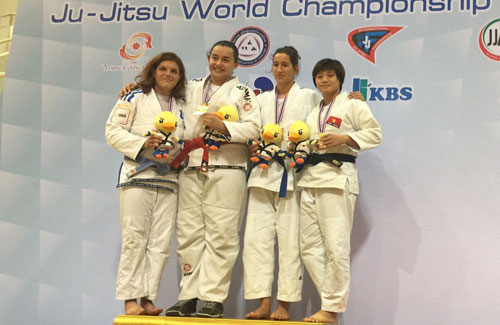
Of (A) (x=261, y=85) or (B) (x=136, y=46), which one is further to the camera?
(B) (x=136, y=46)

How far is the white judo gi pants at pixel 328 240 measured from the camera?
10.6ft

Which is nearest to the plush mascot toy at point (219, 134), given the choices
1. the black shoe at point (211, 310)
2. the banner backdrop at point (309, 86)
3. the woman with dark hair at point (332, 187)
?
the woman with dark hair at point (332, 187)

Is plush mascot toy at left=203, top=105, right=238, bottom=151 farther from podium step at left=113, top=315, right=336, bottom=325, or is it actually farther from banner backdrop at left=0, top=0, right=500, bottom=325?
podium step at left=113, top=315, right=336, bottom=325

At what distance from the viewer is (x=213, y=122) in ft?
11.0

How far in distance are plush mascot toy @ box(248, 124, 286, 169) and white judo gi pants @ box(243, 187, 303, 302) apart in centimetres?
21

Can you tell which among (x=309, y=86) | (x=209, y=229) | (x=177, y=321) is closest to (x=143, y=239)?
(x=209, y=229)

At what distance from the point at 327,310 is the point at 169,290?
1.35 meters

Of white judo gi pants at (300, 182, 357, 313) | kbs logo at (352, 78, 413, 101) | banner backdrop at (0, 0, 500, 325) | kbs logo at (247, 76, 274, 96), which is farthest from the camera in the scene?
kbs logo at (247, 76, 274, 96)

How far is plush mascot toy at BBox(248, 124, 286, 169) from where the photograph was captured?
11.1 ft

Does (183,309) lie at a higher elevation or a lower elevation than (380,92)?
lower

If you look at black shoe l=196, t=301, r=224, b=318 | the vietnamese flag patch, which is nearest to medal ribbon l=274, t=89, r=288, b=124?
the vietnamese flag patch

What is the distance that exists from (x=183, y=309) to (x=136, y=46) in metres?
2.10

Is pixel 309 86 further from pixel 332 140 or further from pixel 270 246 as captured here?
pixel 270 246

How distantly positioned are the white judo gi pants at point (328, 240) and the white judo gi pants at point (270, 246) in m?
0.07
